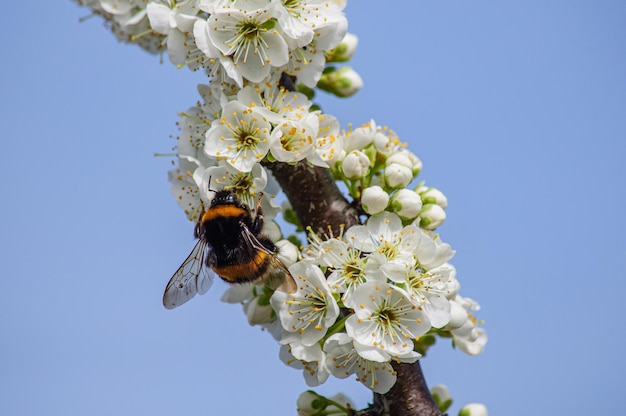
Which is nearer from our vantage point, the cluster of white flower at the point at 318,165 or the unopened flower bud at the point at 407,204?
the cluster of white flower at the point at 318,165

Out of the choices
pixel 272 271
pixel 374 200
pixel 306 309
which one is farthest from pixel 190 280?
pixel 374 200

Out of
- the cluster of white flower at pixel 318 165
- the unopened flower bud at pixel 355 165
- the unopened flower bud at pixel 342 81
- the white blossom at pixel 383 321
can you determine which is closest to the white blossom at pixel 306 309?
the cluster of white flower at pixel 318 165

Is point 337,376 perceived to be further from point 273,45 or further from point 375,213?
point 273,45

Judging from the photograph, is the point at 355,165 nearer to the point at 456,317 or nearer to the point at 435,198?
the point at 435,198

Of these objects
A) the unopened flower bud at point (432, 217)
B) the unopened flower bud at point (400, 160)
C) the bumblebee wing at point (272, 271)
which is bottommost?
the bumblebee wing at point (272, 271)

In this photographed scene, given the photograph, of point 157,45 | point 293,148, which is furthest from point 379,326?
point 157,45

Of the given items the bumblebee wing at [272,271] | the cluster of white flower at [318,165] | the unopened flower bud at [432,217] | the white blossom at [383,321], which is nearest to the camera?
the white blossom at [383,321]

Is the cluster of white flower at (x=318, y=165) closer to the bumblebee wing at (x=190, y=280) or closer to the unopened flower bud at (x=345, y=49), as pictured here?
A: the bumblebee wing at (x=190, y=280)
